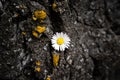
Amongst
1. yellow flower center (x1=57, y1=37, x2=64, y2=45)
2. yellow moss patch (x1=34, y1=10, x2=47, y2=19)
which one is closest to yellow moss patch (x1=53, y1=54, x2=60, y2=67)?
yellow flower center (x1=57, y1=37, x2=64, y2=45)

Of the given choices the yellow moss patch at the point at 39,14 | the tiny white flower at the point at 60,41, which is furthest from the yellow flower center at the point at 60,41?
the yellow moss patch at the point at 39,14

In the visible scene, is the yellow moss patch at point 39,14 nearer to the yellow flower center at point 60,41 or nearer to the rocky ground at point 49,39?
the rocky ground at point 49,39

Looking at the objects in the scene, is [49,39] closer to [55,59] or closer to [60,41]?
[60,41]

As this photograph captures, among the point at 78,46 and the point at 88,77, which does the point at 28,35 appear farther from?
the point at 88,77

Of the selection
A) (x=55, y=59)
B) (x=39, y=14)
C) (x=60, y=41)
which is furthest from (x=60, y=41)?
(x=39, y=14)

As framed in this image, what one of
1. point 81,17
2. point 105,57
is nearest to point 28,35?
point 81,17

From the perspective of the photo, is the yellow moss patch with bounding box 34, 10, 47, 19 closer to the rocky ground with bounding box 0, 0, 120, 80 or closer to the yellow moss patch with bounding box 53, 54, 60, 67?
the rocky ground with bounding box 0, 0, 120, 80
